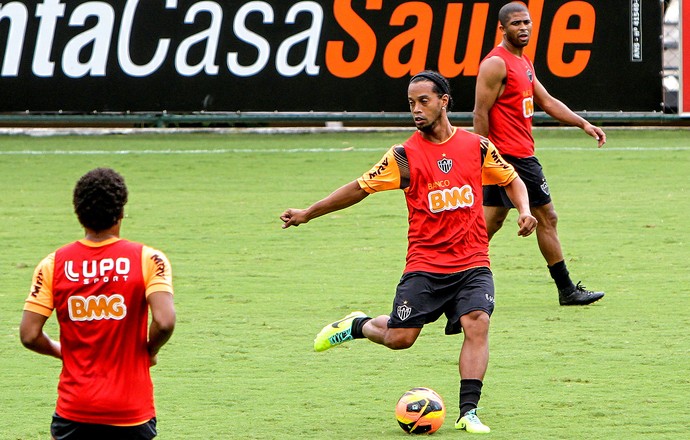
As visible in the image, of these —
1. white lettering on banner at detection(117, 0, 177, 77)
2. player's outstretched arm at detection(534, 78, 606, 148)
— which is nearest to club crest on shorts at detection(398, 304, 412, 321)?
player's outstretched arm at detection(534, 78, 606, 148)

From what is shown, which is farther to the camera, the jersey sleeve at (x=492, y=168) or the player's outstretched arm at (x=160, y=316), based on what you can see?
the jersey sleeve at (x=492, y=168)

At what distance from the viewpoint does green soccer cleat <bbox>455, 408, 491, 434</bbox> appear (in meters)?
7.26

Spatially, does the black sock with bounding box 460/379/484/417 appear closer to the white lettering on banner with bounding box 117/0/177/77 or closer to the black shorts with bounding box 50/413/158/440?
the black shorts with bounding box 50/413/158/440

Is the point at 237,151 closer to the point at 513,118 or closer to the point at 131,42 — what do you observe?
the point at 131,42

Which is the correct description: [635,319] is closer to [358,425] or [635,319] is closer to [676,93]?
[358,425]

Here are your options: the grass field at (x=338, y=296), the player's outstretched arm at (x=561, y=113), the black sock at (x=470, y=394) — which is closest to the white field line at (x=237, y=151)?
the grass field at (x=338, y=296)

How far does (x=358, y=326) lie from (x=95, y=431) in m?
3.23

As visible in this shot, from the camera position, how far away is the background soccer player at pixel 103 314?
519 centimetres

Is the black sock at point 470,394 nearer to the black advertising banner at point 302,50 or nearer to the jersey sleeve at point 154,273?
the jersey sleeve at point 154,273

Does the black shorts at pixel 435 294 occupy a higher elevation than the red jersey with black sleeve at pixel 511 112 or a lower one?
lower

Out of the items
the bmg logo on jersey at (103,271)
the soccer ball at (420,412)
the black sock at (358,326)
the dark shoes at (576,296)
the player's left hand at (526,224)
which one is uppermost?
the bmg logo on jersey at (103,271)

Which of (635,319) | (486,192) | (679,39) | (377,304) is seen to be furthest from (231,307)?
(679,39)

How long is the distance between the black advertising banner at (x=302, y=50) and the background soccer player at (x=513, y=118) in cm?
1070

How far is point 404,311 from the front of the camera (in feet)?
25.1
